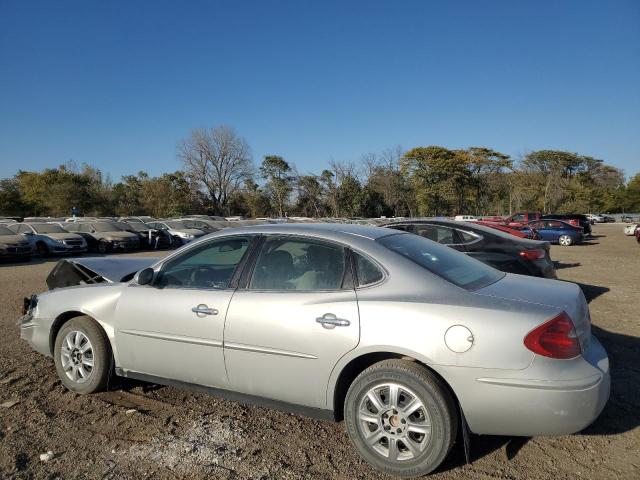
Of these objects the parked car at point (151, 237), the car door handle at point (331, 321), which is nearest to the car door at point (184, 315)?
the car door handle at point (331, 321)

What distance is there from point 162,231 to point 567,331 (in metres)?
22.2

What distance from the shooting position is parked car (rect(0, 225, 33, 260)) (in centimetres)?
1572

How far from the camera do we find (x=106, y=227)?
2144 cm

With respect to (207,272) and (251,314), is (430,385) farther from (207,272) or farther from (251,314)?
(207,272)

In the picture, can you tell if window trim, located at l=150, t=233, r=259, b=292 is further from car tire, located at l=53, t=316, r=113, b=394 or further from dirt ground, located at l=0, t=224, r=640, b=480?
dirt ground, located at l=0, t=224, r=640, b=480

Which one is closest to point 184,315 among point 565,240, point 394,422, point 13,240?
point 394,422

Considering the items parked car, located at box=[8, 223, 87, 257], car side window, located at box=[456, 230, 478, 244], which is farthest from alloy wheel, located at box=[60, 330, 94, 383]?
parked car, located at box=[8, 223, 87, 257]

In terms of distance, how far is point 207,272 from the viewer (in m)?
3.71

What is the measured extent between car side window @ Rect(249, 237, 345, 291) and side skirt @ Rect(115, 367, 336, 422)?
30.3 inches

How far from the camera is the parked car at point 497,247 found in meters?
7.35

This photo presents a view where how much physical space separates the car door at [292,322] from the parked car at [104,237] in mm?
18717

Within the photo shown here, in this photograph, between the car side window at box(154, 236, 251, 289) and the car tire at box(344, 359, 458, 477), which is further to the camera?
the car side window at box(154, 236, 251, 289)

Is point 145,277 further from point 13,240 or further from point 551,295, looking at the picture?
point 13,240

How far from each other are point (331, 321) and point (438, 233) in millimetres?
5964
